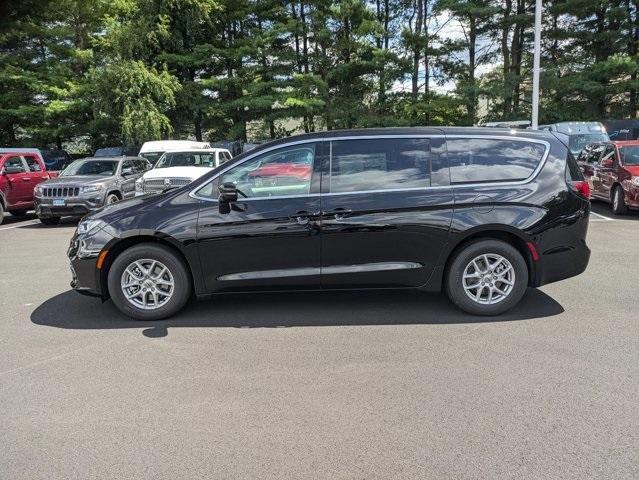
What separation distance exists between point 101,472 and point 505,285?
3903mm

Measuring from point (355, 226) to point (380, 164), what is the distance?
2.19 ft

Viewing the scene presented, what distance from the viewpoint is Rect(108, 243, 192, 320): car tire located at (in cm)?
518

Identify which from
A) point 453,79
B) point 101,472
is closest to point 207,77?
point 453,79

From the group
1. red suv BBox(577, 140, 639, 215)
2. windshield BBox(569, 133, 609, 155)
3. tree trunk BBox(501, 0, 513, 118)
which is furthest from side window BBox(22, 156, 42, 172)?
tree trunk BBox(501, 0, 513, 118)

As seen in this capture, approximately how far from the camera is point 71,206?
12.2m

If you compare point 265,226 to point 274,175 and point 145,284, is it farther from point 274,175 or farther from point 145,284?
point 145,284

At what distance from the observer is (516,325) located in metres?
4.95

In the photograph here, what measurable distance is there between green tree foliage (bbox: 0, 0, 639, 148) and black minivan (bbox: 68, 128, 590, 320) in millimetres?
22571

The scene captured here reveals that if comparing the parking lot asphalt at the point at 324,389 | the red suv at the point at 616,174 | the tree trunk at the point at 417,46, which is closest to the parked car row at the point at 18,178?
the parking lot asphalt at the point at 324,389

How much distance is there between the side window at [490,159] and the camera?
17.1 feet

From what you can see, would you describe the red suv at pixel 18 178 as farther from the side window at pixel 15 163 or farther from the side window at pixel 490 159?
the side window at pixel 490 159

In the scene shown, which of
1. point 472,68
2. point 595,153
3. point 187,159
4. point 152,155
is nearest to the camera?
point 595,153

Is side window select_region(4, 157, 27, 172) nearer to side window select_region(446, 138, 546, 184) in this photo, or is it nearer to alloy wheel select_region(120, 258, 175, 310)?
alloy wheel select_region(120, 258, 175, 310)

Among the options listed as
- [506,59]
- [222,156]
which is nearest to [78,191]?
[222,156]
